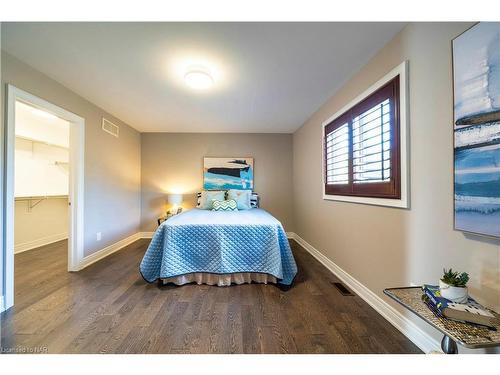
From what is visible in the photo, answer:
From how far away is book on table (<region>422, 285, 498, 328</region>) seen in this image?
0.82 m

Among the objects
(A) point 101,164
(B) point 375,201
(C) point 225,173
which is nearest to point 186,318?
(B) point 375,201

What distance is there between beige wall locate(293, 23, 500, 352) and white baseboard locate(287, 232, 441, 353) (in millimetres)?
82

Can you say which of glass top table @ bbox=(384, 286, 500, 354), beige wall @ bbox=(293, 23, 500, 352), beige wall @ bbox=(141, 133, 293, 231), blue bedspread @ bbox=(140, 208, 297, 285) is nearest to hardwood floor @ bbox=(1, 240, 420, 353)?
blue bedspread @ bbox=(140, 208, 297, 285)

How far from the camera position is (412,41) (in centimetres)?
138

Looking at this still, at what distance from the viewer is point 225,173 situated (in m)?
4.20

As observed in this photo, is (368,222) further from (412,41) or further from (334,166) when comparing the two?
(412,41)

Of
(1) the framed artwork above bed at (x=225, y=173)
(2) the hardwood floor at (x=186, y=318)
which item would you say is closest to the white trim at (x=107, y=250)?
(2) the hardwood floor at (x=186, y=318)

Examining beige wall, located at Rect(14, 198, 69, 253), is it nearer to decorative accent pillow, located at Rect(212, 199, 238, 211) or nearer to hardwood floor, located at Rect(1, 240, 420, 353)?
hardwood floor, located at Rect(1, 240, 420, 353)

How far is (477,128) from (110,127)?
13.7 ft

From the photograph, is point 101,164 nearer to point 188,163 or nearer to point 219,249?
point 188,163

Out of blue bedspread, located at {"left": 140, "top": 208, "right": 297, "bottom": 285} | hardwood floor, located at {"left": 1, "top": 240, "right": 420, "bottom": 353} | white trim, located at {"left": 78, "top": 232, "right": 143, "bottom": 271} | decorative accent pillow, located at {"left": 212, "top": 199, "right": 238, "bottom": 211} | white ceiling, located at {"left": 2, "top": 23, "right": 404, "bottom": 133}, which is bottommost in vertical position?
hardwood floor, located at {"left": 1, "top": 240, "right": 420, "bottom": 353}

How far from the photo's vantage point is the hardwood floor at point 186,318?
1.32m
